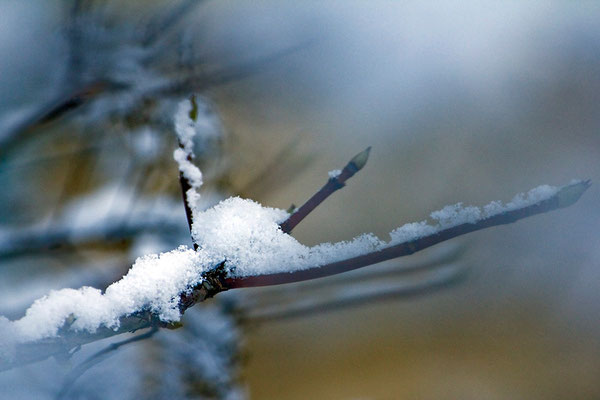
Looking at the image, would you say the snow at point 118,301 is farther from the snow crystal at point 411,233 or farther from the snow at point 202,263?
the snow crystal at point 411,233

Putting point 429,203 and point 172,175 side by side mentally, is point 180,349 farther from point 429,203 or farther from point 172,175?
point 429,203

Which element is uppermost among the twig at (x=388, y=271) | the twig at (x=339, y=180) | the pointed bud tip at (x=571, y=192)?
the twig at (x=388, y=271)

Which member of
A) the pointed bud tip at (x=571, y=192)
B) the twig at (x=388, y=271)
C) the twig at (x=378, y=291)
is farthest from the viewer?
the twig at (x=378, y=291)

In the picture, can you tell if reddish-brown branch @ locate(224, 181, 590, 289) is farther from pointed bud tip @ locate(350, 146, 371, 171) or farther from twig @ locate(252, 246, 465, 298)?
twig @ locate(252, 246, 465, 298)

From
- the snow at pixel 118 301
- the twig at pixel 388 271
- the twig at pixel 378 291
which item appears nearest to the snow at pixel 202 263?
the snow at pixel 118 301

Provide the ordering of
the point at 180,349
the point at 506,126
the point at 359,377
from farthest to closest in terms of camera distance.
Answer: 1. the point at 506,126
2. the point at 359,377
3. the point at 180,349

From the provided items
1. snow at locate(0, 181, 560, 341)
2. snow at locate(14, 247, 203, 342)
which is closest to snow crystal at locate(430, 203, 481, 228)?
snow at locate(0, 181, 560, 341)

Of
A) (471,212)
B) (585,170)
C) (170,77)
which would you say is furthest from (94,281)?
(585,170)

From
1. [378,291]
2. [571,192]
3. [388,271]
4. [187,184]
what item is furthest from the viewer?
[378,291]

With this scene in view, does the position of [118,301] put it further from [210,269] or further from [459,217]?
[459,217]

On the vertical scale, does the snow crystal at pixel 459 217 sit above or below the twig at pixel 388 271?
below

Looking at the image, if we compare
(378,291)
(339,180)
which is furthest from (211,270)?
(378,291)
